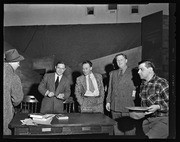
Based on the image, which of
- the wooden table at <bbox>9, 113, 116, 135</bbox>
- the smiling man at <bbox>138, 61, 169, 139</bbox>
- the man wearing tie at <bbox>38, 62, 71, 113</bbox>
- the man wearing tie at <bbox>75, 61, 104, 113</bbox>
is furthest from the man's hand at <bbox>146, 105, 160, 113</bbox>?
the man wearing tie at <bbox>38, 62, 71, 113</bbox>

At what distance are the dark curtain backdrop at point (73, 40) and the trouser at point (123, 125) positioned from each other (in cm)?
180

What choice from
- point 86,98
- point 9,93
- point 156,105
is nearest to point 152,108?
point 156,105

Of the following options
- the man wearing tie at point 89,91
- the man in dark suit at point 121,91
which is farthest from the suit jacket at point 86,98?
the man in dark suit at point 121,91

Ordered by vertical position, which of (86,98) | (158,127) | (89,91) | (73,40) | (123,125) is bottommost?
(123,125)

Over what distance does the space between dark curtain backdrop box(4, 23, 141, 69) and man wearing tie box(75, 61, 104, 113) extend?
4.69 ft

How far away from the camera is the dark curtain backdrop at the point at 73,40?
5648mm

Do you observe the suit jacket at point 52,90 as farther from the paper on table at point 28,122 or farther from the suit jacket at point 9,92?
the paper on table at point 28,122

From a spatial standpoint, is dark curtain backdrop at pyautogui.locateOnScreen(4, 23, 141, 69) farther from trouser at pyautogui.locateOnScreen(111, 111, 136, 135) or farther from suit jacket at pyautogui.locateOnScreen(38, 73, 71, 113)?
trouser at pyautogui.locateOnScreen(111, 111, 136, 135)

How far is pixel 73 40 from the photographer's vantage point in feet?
18.9

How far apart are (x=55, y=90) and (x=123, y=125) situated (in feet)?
4.63

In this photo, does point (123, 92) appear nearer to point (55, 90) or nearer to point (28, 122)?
point (55, 90)

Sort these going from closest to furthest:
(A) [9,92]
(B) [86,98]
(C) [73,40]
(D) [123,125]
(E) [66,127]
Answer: (E) [66,127], (A) [9,92], (B) [86,98], (D) [123,125], (C) [73,40]
